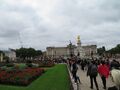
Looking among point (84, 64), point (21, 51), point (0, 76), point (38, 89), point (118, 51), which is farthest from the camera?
point (118, 51)

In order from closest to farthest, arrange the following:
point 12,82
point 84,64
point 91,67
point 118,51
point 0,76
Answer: point 91,67, point 12,82, point 0,76, point 84,64, point 118,51

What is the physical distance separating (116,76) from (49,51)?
164487mm

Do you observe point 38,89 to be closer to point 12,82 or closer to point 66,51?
point 12,82

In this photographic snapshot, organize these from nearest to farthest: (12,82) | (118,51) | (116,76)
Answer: (116,76)
(12,82)
(118,51)

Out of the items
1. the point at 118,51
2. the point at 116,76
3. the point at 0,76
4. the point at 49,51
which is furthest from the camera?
the point at 49,51

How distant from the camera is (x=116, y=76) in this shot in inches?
225

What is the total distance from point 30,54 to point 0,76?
108585 mm

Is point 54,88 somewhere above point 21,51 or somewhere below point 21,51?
below

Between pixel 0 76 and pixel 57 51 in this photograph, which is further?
pixel 57 51

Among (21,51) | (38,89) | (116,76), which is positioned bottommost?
(38,89)

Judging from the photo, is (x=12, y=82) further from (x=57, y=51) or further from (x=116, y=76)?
(x=57, y=51)

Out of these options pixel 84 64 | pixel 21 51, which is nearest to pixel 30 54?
pixel 21 51

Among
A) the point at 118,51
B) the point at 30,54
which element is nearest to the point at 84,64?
the point at 30,54

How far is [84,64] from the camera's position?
3784 cm
